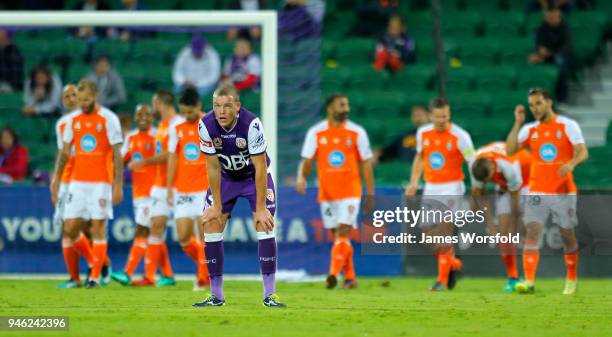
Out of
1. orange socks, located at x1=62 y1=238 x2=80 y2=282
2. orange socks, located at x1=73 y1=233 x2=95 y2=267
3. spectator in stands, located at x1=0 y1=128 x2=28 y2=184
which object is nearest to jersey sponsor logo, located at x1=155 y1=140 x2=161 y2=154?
orange socks, located at x1=73 y1=233 x2=95 y2=267

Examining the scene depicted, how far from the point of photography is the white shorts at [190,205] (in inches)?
541

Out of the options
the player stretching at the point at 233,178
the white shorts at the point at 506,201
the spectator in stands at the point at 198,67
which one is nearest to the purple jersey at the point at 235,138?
the player stretching at the point at 233,178

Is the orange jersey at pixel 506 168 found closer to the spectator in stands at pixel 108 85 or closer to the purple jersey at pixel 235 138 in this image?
the purple jersey at pixel 235 138

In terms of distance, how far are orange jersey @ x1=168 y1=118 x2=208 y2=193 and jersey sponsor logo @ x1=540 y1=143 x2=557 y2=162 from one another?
3.71 meters

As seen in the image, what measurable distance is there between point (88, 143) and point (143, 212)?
53.9 inches

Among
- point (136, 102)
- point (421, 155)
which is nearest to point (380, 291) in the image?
point (421, 155)

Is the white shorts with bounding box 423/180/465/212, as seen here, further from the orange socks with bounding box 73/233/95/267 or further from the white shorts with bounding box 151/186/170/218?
the orange socks with bounding box 73/233/95/267

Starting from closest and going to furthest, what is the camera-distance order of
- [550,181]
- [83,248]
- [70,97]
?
[550,181], [83,248], [70,97]

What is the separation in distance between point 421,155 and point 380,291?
1756 mm

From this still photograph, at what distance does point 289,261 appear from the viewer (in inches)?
663

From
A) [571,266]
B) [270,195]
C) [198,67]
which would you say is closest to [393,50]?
[198,67]

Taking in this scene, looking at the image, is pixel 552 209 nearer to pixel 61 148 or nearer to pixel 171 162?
pixel 171 162

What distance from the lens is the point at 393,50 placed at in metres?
20.3

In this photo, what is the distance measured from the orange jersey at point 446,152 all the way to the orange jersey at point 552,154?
3.08ft
